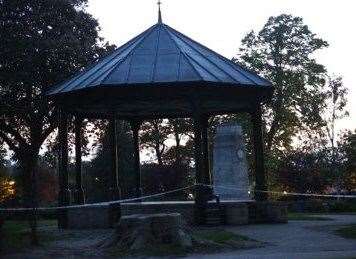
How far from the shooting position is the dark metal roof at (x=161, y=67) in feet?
63.8

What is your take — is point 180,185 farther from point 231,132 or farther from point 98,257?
point 98,257

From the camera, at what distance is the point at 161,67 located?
2017 centimetres

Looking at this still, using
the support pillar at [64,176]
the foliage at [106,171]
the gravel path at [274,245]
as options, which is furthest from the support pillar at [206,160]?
the foliage at [106,171]

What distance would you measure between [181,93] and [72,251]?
8469mm

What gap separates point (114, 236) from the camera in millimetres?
13211

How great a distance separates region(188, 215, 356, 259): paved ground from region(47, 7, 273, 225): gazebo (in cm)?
339

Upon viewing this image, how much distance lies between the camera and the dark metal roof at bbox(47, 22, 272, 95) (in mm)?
19438

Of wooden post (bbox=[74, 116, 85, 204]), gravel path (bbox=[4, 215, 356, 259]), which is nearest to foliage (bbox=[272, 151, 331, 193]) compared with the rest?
wooden post (bbox=[74, 116, 85, 204])

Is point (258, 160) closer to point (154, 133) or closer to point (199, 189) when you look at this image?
point (199, 189)

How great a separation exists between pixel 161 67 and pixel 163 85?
1.05 m

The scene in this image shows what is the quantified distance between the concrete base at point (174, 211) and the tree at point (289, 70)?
23668 millimetres

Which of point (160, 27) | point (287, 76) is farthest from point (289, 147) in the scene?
point (160, 27)

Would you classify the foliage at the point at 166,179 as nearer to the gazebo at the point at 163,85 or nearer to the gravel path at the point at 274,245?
the gazebo at the point at 163,85

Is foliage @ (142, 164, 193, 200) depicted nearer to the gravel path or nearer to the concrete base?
the concrete base
